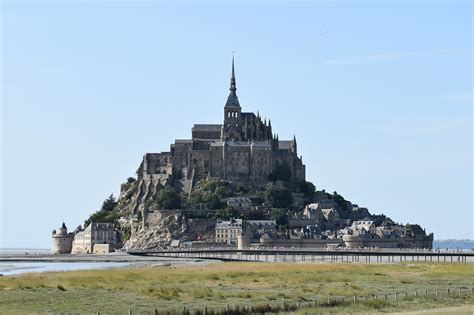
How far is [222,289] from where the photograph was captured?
7369 cm

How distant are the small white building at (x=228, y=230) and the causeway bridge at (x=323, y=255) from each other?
1743cm

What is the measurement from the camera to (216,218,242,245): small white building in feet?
623

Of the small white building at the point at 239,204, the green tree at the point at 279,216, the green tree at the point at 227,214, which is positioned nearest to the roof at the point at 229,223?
the green tree at the point at 227,214

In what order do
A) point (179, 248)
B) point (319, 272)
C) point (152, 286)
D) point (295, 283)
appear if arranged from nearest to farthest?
point (152, 286) < point (295, 283) < point (319, 272) < point (179, 248)

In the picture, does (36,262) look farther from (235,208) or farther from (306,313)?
(306,313)

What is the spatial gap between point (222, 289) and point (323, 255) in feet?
273

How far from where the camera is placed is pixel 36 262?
160m

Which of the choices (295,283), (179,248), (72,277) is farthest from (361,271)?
(179,248)

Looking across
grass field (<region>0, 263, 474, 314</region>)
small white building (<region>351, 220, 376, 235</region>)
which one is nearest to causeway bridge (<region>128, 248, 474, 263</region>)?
small white building (<region>351, 220, 376, 235</region>)

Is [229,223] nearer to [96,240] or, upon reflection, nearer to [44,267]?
[96,240]

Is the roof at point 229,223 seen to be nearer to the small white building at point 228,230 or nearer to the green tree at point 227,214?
the small white building at point 228,230

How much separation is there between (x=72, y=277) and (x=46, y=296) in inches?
755

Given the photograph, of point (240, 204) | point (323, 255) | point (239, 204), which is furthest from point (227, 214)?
point (323, 255)

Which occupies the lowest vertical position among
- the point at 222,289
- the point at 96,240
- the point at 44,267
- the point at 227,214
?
the point at 222,289
